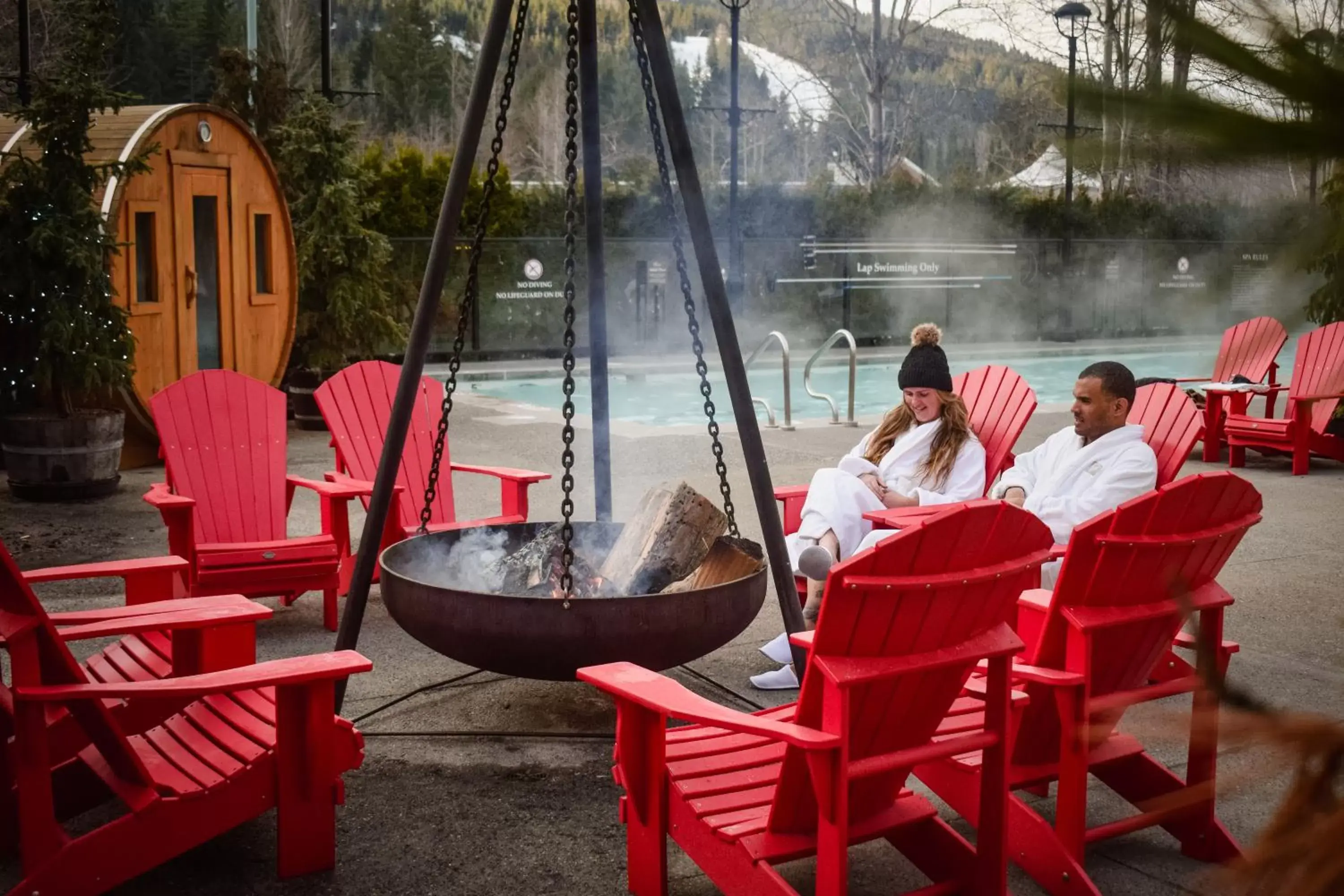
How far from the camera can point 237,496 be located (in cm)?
513

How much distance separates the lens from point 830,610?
225 centimetres

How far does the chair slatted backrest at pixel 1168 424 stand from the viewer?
186 inches

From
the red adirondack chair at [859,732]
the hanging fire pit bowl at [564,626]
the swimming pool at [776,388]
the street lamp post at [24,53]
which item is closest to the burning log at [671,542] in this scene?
the hanging fire pit bowl at [564,626]

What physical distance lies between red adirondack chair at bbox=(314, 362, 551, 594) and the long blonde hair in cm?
131

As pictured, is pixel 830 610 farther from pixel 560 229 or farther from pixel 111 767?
pixel 560 229

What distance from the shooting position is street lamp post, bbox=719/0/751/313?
16688 millimetres

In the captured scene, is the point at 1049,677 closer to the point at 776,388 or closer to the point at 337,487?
the point at 337,487

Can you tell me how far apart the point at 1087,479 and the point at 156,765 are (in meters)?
2.90

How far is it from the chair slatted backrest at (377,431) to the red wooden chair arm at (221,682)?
8.19 ft

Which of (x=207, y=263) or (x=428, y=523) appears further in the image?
(x=207, y=263)

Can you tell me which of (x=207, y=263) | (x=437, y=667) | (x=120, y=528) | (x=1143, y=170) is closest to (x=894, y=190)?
(x=207, y=263)

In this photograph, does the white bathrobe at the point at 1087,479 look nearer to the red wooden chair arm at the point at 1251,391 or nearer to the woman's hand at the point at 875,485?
the woman's hand at the point at 875,485

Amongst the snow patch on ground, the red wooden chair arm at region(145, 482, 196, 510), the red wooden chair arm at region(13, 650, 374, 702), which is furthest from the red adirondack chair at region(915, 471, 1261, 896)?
the snow patch on ground

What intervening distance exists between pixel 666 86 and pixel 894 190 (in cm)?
1828
